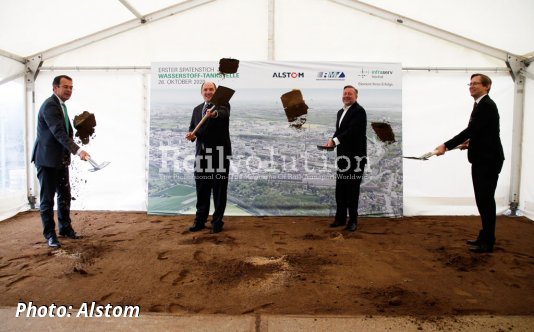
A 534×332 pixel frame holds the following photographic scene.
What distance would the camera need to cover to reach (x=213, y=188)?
4137 mm

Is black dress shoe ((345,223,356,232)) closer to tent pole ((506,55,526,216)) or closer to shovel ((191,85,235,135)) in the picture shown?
shovel ((191,85,235,135))

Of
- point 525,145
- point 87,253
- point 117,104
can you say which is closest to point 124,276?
point 87,253

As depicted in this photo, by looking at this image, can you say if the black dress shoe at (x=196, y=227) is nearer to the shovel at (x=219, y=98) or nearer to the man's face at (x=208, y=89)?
the shovel at (x=219, y=98)

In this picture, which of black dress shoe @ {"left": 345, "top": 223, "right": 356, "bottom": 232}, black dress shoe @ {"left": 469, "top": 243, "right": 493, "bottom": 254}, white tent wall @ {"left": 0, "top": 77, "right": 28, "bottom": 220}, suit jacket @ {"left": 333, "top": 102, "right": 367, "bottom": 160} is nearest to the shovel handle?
suit jacket @ {"left": 333, "top": 102, "right": 367, "bottom": 160}

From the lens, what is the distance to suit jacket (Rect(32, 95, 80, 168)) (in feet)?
11.0

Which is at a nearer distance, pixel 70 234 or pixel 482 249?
pixel 482 249

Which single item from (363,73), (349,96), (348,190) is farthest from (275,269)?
(363,73)

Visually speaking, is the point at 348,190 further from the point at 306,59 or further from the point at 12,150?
the point at 12,150

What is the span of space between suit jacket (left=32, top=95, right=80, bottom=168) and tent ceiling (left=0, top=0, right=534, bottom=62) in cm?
123

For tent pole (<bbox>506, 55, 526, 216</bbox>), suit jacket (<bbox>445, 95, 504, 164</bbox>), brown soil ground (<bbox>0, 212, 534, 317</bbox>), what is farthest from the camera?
tent pole (<bbox>506, 55, 526, 216</bbox>)

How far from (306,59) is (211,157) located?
2.09 metres

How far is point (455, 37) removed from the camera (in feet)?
15.9

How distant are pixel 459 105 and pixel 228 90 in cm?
320

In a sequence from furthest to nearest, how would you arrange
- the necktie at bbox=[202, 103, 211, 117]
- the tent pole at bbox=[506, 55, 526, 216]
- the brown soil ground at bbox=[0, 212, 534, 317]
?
the tent pole at bbox=[506, 55, 526, 216]
the necktie at bbox=[202, 103, 211, 117]
the brown soil ground at bbox=[0, 212, 534, 317]
